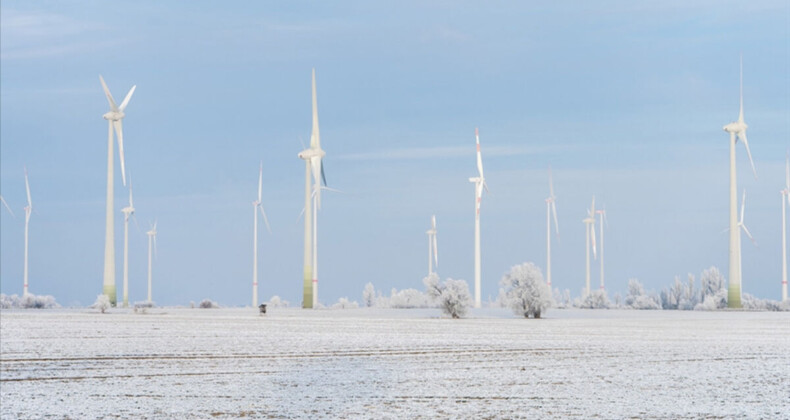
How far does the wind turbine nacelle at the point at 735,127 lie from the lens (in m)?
82.7

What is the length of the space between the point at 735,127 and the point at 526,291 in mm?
29186

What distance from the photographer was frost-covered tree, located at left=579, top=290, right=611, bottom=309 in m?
95.6

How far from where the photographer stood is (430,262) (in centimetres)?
9812

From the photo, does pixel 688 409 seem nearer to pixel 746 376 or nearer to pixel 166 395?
pixel 746 376

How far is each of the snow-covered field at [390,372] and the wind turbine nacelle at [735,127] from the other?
37054 millimetres

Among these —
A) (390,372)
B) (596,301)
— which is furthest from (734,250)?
(390,372)

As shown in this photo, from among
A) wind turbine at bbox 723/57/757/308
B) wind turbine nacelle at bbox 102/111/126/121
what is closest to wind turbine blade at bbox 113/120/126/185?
wind turbine nacelle at bbox 102/111/126/121

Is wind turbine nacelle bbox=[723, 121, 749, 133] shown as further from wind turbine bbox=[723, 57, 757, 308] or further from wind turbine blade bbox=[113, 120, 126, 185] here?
wind turbine blade bbox=[113, 120, 126, 185]

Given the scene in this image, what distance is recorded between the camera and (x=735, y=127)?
272 ft

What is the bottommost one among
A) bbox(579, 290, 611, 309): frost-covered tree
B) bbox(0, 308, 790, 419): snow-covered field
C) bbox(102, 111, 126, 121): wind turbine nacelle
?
bbox(0, 308, 790, 419): snow-covered field

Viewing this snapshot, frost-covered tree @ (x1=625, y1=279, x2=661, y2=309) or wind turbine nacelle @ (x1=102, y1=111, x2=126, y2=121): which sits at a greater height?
wind turbine nacelle @ (x1=102, y1=111, x2=126, y2=121)

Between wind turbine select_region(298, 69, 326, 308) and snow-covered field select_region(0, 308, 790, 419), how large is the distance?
2772 centimetres

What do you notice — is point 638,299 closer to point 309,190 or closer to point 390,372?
point 309,190

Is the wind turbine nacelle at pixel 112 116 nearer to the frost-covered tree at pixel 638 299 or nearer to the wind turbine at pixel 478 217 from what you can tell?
the wind turbine at pixel 478 217
